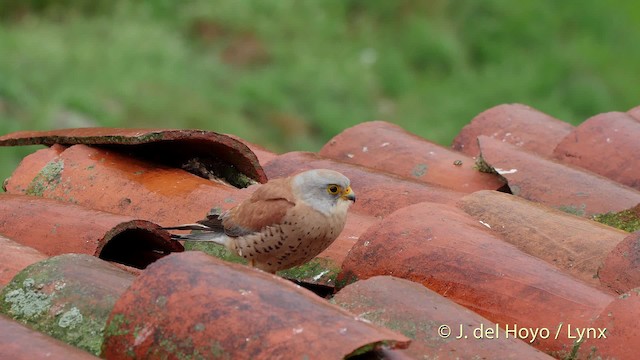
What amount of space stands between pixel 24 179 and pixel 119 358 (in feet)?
5.79

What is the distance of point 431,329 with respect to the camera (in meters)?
2.77

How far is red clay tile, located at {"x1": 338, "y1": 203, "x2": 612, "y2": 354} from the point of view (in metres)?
3.03

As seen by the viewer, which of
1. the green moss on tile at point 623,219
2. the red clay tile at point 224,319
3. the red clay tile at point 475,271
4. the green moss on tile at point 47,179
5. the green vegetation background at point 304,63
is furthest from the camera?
the green vegetation background at point 304,63

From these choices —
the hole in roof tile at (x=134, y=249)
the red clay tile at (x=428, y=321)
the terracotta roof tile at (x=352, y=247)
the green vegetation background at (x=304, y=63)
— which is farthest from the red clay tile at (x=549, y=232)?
the green vegetation background at (x=304, y=63)

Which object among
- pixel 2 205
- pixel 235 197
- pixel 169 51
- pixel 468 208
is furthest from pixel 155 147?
pixel 169 51

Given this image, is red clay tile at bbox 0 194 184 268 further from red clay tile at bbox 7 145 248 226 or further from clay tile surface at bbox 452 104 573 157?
clay tile surface at bbox 452 104 573 157

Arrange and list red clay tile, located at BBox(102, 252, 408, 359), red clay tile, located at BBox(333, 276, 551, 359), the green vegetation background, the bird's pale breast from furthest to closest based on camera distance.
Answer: the green vegetation background, the bird's pale breast, red clay tile, located at BBox(333, 276, 551, 359), red clay tile, located at BBox(102, 252, 408, 359)

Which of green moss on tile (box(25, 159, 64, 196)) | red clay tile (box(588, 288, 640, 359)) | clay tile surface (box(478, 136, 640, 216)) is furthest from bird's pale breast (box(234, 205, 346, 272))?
red clay tile (box(588, 288, 640, 359))

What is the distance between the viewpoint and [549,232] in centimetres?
354

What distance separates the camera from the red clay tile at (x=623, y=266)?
10.3ft

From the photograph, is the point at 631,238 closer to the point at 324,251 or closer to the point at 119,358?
the point at 324,251

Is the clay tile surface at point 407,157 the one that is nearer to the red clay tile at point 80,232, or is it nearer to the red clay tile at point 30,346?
the red clay tile at point 80,232

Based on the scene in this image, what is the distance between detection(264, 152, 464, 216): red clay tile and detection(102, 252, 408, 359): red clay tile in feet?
5.11

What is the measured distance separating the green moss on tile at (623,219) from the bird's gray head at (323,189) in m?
0.87
